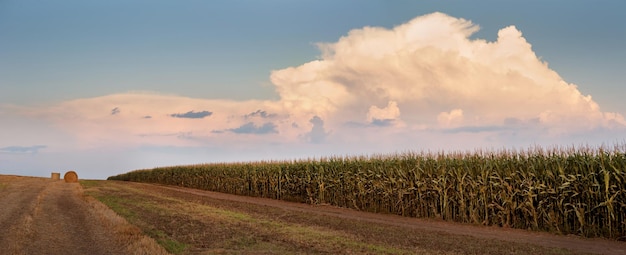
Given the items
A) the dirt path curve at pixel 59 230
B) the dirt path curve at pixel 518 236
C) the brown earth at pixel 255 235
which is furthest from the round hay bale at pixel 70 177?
the dirt path curve at pixel 518 236

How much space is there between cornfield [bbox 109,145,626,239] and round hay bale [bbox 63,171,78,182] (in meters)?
36.4

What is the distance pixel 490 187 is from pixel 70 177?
51.1 m

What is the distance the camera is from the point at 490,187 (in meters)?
20.5

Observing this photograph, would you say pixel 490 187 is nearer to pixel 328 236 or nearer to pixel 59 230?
pixel 328 236

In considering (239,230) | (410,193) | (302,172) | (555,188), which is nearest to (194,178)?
(302,172)

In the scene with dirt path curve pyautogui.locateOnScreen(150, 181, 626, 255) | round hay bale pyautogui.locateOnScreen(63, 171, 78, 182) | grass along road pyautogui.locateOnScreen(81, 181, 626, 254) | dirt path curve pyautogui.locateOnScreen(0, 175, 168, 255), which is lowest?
dirt path curve pyautogui.locateOnScreen(150, 181, 626, 255)

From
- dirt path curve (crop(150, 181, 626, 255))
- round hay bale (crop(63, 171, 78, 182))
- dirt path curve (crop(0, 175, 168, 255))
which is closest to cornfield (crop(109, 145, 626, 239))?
dirt path curve (crop(150, 181, 626, 255))

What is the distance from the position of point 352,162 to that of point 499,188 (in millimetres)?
9971

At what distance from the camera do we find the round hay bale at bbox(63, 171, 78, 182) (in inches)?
2181

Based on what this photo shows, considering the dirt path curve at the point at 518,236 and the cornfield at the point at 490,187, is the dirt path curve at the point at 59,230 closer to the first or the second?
the dirt path curve at the point at 518,236

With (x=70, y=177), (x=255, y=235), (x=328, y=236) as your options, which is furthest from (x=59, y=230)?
(x=70, y=177)

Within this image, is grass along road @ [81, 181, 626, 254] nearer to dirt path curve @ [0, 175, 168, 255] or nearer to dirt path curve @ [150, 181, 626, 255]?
dirt path curve @ [150, 181, 626, 255]

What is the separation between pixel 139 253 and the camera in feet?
37.6

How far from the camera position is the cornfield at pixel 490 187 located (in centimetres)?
1748
